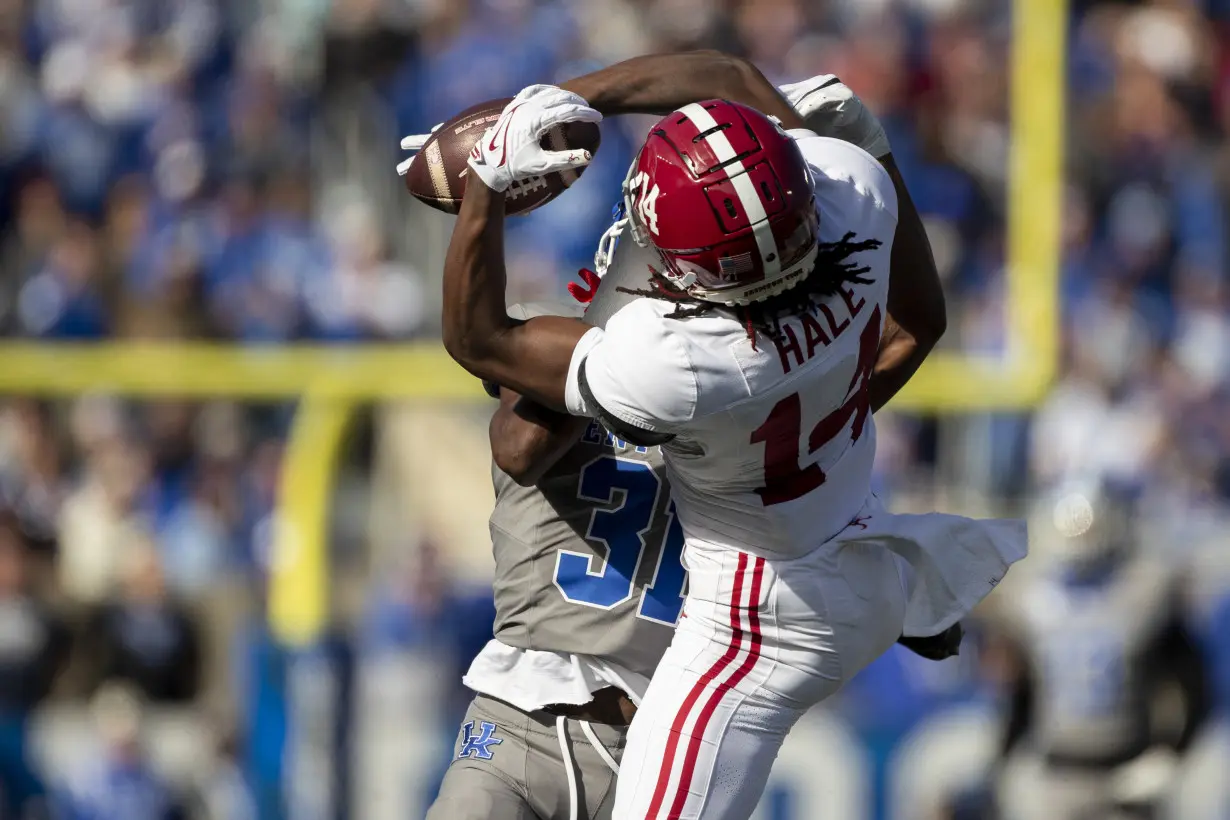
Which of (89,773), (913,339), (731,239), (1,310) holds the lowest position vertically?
(89,773)

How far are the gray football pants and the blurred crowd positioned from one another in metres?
2.99

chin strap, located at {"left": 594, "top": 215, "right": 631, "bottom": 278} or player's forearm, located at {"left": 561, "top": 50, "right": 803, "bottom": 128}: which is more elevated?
player's forearm, located at {"left": 561, "top": 50, "right": 803, "bottom": 128}

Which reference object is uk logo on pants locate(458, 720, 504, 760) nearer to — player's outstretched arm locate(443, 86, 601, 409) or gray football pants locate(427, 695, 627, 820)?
gray football pants locate(427, 695, 627, 820)

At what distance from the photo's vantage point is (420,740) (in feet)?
20.0

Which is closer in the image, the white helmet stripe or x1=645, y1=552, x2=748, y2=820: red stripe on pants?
the white helmet stripe

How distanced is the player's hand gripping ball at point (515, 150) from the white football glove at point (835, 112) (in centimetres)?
41

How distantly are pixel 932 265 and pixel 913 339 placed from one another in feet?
0.57

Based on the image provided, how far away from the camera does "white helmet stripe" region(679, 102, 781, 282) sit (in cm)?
257

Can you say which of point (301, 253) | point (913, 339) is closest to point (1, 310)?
point (301, 253)

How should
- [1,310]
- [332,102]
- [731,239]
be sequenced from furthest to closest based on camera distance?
[332,102] → [1,310] → [731,239]

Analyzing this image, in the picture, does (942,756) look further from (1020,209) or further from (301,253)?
(301,253)

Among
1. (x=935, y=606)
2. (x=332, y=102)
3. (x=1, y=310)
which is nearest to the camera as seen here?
(x=935, y=606)

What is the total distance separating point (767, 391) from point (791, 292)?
17cm

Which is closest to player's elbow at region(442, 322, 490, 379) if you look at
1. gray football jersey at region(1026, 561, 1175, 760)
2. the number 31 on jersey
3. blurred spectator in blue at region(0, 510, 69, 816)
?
the number 31 on jersey
